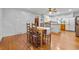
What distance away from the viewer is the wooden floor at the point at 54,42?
212 centimetres

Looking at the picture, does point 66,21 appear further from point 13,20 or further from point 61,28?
point 13,20

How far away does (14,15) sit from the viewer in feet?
7.02

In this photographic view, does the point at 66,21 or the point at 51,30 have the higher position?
the point at 66,21

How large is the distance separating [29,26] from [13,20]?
262 millimetres

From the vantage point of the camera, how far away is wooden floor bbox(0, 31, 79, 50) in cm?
212

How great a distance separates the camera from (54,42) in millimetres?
2139

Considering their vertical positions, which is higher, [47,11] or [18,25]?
[47,11]
